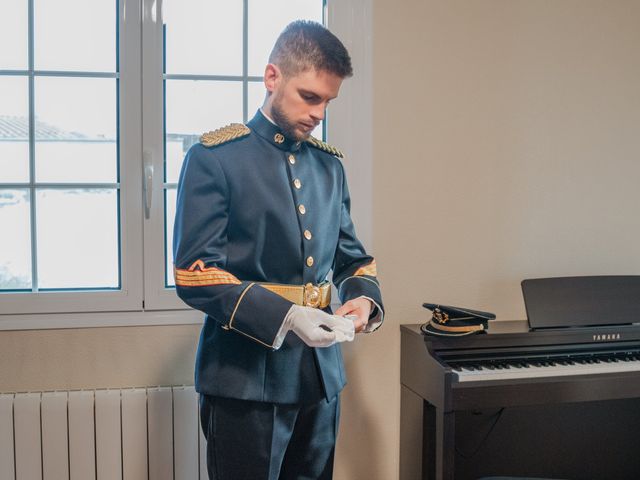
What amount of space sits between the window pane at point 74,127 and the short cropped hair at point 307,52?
0.96m

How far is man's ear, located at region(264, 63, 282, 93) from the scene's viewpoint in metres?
1.52

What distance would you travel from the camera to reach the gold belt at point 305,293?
154cm

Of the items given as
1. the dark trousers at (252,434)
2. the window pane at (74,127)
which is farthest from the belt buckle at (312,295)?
the window pane at (74,127)

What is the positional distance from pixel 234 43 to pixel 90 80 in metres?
0.49

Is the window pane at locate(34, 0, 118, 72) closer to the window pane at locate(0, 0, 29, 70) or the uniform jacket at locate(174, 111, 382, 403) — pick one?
the window pane at locate(0, 0, 29, 70)

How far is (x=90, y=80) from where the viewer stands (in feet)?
7.43

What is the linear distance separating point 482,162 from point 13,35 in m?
1.64

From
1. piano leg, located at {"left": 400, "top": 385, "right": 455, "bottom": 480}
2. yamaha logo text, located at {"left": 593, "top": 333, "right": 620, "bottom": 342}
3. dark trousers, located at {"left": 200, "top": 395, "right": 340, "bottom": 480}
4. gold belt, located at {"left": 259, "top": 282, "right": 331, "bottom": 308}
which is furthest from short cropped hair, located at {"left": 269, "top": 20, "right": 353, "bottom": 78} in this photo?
yamaha logo text, located at {"left": 593, "top": 333, "right": 620, "bottom": 342}

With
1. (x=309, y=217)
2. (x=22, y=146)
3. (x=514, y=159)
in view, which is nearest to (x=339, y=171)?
(x=309, y=217)

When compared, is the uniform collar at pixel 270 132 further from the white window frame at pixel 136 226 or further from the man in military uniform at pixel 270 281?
the white window frame at pixel 136 226

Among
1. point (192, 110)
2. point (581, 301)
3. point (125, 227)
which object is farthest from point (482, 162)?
point (125, 227)

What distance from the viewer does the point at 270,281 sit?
1.56m

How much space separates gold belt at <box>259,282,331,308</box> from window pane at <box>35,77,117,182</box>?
1.03 m

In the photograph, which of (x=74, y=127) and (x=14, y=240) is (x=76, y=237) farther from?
(x=74, y=127)
